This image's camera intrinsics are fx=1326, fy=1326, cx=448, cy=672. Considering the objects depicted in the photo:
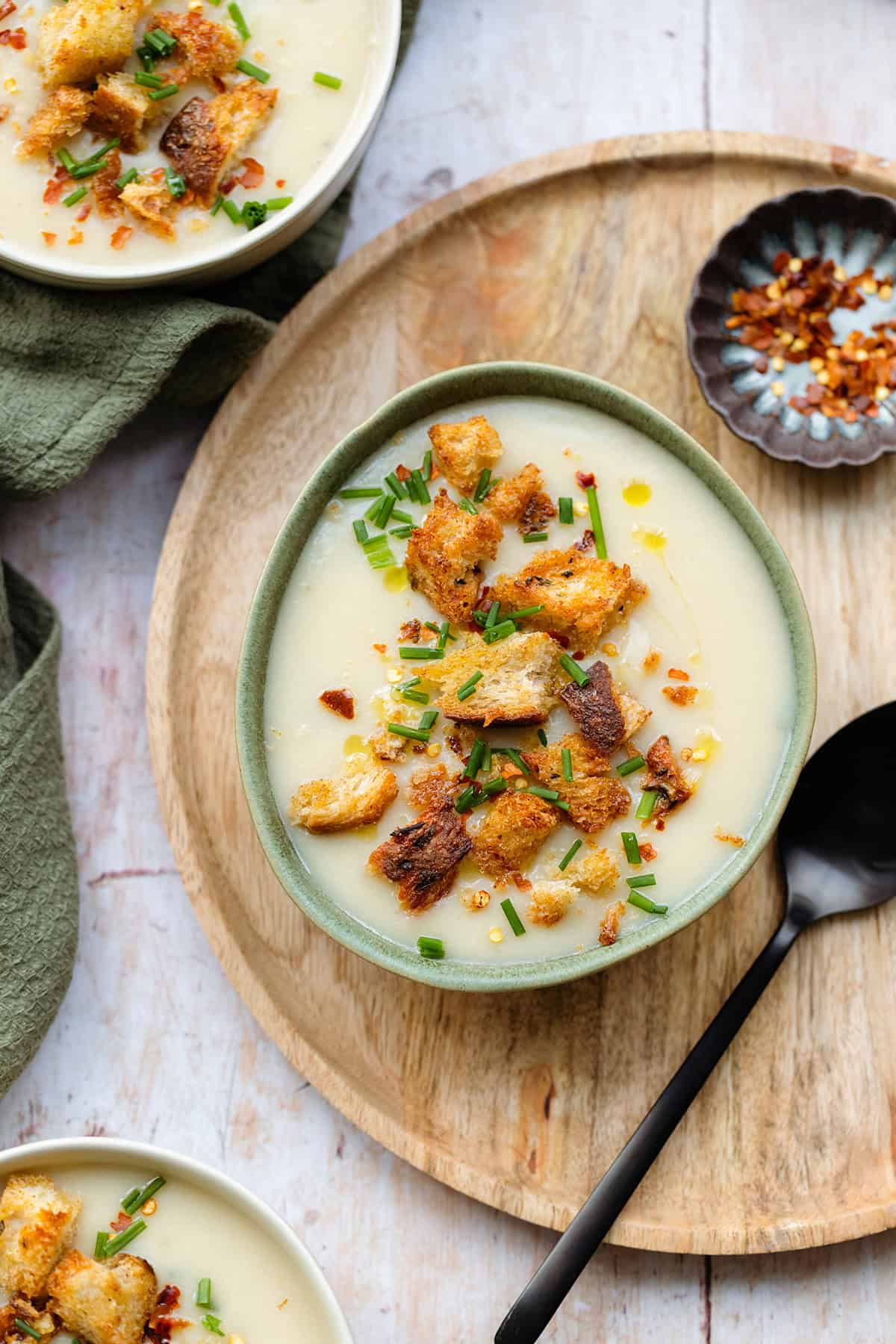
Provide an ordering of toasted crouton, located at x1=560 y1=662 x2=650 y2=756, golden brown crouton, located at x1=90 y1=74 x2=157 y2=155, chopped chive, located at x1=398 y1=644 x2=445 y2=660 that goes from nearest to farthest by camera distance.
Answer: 1. toasted crouton, located at x1=560 y1=662 x2=650 y2=756
2. chopped chive, located at x1=398 y1=644 x2=445 y2=660
3. golden brown crouton, located at x1=90 y1=74 x2=157 y2=155

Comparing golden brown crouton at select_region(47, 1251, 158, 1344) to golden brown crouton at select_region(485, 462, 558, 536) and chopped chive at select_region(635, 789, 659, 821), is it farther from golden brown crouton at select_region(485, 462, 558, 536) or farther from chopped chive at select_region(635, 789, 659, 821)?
golden brown crouton at select_region(485, 462, 558, 536)

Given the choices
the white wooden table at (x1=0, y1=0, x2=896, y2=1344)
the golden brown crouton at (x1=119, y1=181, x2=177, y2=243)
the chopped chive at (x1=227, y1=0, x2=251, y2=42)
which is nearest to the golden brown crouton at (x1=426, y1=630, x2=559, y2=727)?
the white wooden table at (x1=0, y1=0, x2=896, y2=1344)

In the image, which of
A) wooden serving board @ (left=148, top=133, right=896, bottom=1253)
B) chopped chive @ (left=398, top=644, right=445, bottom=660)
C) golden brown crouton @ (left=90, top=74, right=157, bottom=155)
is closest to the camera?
chopped chive @ (left=398, top=644, right=445, bottom=660)

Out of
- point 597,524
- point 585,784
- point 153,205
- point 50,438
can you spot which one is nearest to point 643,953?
point 585,784

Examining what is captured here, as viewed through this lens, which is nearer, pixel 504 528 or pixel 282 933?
pixel 504 528

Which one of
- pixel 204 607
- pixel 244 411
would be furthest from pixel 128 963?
pixel 244 411

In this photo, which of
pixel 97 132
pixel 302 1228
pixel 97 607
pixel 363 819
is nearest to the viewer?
pixel 363 819

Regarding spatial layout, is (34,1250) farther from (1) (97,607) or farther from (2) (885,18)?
(2) (885,18)
